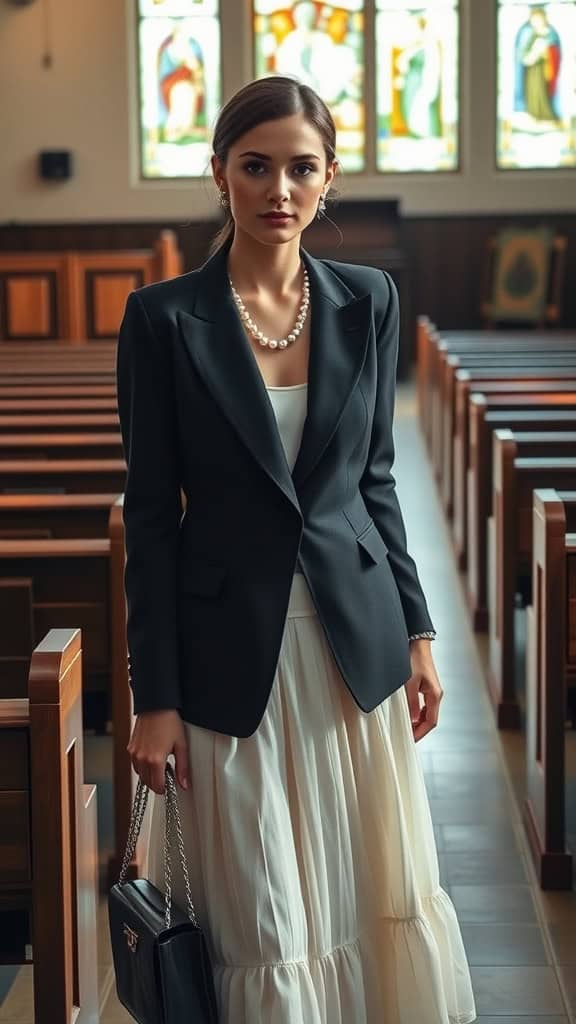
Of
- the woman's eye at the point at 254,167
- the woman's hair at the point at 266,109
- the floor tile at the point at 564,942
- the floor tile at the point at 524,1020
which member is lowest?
the floor tile at the point at 564,942

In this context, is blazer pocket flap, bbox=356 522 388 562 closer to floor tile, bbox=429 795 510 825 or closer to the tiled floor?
the tiled floor

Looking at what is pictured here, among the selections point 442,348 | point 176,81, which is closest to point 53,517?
point 442,348

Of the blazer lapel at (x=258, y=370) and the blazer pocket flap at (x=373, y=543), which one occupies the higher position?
the blazer lapel at (x=258, y=370)

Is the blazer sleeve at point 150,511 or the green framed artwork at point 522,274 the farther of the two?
the green framed artwork at point 522,274

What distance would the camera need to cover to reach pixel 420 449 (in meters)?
9.09

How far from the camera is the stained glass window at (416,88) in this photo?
13.2 metres

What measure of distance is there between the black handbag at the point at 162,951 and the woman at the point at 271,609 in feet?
0.12

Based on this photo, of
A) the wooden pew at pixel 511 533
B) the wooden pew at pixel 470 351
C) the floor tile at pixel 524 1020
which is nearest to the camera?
the floor tile at pixel 524 1020

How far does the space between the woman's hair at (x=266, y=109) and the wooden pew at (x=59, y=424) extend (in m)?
3.04

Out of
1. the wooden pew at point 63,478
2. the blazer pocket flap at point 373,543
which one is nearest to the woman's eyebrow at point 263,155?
the blazer pocket flap at point 373,543

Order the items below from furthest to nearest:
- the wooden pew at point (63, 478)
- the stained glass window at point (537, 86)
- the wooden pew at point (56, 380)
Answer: the stained glass window at point (537, 86) < the wooden pew at point (56, 380) < the wooden pew at point (63, 478)

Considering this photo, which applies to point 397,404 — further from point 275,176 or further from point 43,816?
point 275,176

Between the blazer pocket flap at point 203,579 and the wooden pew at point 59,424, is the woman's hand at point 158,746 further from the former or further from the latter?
the wooden pew at point 59,424

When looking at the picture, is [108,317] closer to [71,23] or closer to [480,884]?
[71,23]
